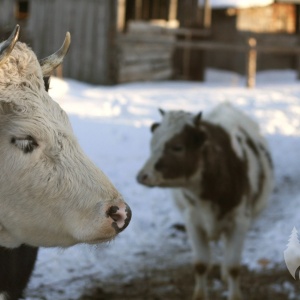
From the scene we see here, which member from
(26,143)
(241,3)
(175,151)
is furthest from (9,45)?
(241,3)

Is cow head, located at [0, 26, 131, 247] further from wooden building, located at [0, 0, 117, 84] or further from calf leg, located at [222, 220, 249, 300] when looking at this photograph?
wooden building, located at [0, 0, 117, 84]

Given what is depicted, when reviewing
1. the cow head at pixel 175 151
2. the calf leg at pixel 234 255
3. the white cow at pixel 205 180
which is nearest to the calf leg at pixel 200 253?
the white cow at pixel 205 180

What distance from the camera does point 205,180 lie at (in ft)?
20.3

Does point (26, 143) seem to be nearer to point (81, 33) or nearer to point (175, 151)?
point (175, 151)

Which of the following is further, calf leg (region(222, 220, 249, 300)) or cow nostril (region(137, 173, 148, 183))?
calf leg (region(222, 220, 249, 300))

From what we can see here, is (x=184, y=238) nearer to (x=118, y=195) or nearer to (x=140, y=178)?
(x=140, y=178)

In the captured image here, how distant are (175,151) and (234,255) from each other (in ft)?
3.51

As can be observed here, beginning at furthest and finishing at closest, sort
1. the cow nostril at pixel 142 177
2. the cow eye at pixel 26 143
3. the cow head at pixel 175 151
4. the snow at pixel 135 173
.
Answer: the snow at pixel 135 173 < the cow head at pixel 175 151 < the cow nostril at pixel 142 177 < the cow eye at pixel 26 143

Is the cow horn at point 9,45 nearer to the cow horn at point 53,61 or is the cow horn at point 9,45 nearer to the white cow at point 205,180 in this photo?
the cow horn at point 53,61

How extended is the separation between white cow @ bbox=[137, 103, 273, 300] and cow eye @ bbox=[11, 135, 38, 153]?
2821 mm

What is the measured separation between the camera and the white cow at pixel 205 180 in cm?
607

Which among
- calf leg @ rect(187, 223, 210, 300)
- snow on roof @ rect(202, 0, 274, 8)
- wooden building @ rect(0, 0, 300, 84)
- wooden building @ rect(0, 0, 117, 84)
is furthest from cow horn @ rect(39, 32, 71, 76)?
snow on roof @ rect(202, 0, 274, 8)

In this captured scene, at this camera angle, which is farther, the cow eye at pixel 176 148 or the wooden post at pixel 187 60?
the wooden post at pixel 187 60

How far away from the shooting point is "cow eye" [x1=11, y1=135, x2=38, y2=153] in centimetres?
307
